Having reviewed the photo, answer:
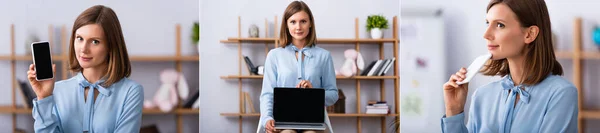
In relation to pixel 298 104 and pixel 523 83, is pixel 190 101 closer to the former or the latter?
pixel 298 104

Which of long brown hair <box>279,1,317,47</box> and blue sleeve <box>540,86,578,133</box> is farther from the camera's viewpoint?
long brown hair <box>279,1,317,47</box>

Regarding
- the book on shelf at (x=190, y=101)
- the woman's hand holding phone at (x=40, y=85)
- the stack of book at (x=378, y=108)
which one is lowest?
the stack of book at (x=378, y=108)

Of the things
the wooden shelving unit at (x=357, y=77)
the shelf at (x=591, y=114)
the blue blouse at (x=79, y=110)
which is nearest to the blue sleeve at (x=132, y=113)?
the blue blouse at (x=79, y=110)

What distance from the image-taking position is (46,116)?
2.26 meters

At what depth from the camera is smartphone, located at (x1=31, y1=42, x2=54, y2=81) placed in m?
2.23

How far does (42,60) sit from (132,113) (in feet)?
1.27

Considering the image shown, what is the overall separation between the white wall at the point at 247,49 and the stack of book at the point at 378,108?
7 centimetres

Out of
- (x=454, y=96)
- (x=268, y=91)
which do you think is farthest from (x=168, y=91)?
(x=454, y=96)

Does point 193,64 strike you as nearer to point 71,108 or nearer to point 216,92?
point 71,108

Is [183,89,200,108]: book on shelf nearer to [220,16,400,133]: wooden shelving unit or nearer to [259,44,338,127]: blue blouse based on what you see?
[259,44,338,127]: blue blouse

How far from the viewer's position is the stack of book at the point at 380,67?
414 cm

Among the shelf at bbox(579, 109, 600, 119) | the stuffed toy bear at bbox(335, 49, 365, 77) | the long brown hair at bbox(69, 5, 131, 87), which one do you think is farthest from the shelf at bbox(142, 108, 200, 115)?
the shelf at bbox(579, 109, 600, 119)

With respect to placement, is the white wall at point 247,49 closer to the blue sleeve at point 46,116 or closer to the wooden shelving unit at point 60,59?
the wooden shelving unit at point 60,59

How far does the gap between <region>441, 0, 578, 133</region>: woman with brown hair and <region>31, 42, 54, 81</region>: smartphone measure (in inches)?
59.4
